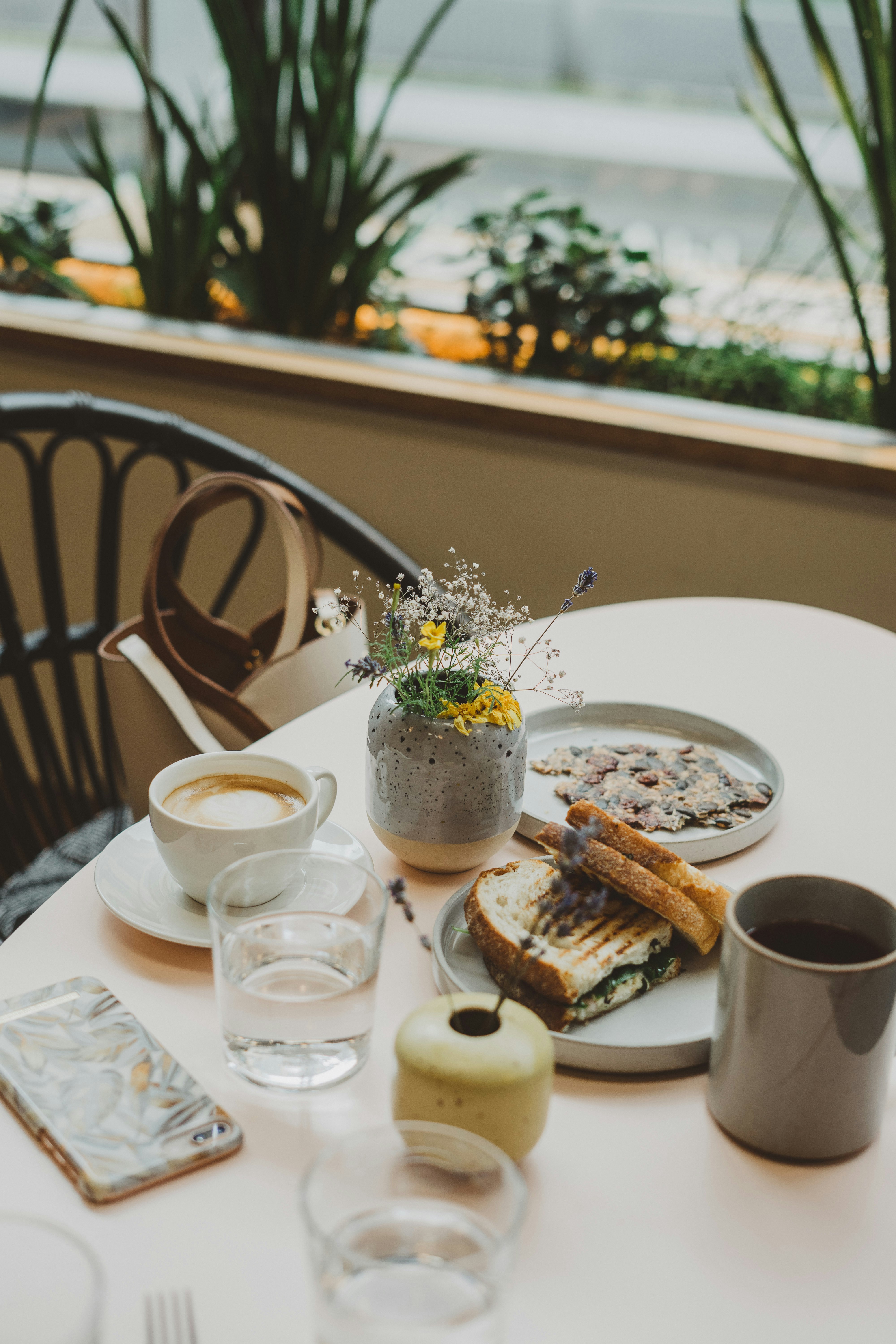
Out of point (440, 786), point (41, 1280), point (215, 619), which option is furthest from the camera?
point (215, 619)

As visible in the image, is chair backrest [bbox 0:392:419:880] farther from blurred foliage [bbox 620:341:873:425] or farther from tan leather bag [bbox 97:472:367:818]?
blurred foliage [bbox 620:341:873:425]

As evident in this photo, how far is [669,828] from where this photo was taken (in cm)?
92

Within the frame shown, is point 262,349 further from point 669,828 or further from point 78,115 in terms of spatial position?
point 669,828

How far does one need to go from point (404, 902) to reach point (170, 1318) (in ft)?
0.85

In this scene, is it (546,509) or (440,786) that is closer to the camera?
(440,786)

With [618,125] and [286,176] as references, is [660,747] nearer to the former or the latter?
[286,176]

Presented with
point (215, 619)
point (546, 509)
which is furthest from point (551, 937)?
point (546, 509)

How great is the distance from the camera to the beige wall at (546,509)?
1853mm

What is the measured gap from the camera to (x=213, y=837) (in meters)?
0.78

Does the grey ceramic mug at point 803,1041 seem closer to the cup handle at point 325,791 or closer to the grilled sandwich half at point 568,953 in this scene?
the grilled sandwich half at point 568,953

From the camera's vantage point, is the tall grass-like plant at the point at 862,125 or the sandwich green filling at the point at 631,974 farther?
the tall grass-like plant at the point at 862,125

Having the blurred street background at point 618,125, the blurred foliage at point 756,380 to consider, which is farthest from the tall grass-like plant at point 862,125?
the blurred street background at point 618,125

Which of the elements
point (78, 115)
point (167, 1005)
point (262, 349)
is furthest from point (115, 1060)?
point (78, 115)

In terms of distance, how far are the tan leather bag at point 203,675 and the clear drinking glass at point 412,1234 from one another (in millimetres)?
576
